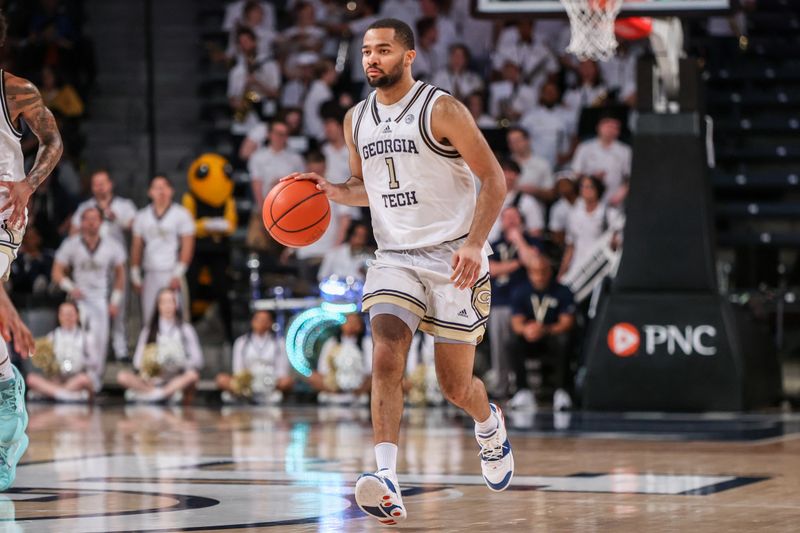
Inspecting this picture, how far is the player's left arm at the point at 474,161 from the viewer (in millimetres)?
6273

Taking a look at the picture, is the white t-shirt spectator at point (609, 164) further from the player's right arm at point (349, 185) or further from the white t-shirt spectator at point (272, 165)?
the player's right arm at point (349, 185)

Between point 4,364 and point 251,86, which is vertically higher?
point 251,86

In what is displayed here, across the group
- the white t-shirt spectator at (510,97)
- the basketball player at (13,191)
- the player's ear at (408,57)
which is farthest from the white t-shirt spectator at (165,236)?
the player's ear at (408,57)

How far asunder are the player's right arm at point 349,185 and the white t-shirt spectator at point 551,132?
1080cm

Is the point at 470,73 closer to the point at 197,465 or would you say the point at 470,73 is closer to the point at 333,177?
the point at 333,177

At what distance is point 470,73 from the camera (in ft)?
60.5

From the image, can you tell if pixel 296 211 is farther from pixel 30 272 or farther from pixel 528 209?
pixel 30 272

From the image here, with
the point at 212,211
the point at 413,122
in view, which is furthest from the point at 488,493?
the point at 212,211

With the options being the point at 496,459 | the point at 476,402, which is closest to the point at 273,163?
the point at 496,459

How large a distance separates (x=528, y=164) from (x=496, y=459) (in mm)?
10103

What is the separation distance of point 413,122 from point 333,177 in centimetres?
1073

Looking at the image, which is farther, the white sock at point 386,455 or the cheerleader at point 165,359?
the cheerleader at point 165,359

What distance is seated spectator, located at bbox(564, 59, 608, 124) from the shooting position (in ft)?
58.6

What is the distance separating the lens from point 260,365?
50.8ft
